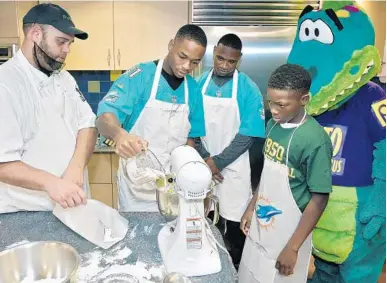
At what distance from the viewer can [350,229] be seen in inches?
54.2

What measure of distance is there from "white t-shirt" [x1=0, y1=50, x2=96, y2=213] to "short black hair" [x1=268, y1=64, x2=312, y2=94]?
2.43ft

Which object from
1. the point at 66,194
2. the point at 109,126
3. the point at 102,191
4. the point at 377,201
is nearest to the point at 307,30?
the point at 377,201

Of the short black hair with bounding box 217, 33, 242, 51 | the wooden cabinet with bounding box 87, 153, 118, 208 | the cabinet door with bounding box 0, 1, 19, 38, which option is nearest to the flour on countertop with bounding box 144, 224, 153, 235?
the short black hair with bounding box 217, 33, 242, 51

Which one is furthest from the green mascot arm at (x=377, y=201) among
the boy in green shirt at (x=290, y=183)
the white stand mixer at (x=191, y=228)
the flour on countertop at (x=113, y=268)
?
the flour on countertop at (x=113, y=268)

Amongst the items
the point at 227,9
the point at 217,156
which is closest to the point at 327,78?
the point at 217,156

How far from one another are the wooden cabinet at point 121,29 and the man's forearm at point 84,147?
4.14ft

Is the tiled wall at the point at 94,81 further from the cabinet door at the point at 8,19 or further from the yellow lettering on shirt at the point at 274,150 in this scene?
the yellow lettering on shirt at the point at 274,150

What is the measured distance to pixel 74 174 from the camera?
124 centimetres

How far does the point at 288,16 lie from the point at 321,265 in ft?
5.20

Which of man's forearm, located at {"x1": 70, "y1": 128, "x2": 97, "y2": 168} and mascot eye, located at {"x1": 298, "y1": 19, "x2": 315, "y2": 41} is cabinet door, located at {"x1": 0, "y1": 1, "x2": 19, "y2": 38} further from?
mascot eye, located at {"x1": 298, "y1": 19, "x2": 315, "y2": 41}

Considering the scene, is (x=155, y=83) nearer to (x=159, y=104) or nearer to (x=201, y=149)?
(x=159, y=104)

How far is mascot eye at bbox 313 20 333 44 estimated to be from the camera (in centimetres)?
135

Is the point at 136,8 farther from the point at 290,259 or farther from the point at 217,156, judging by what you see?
the point at 290,259

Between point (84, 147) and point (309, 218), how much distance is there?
0.82 metres
